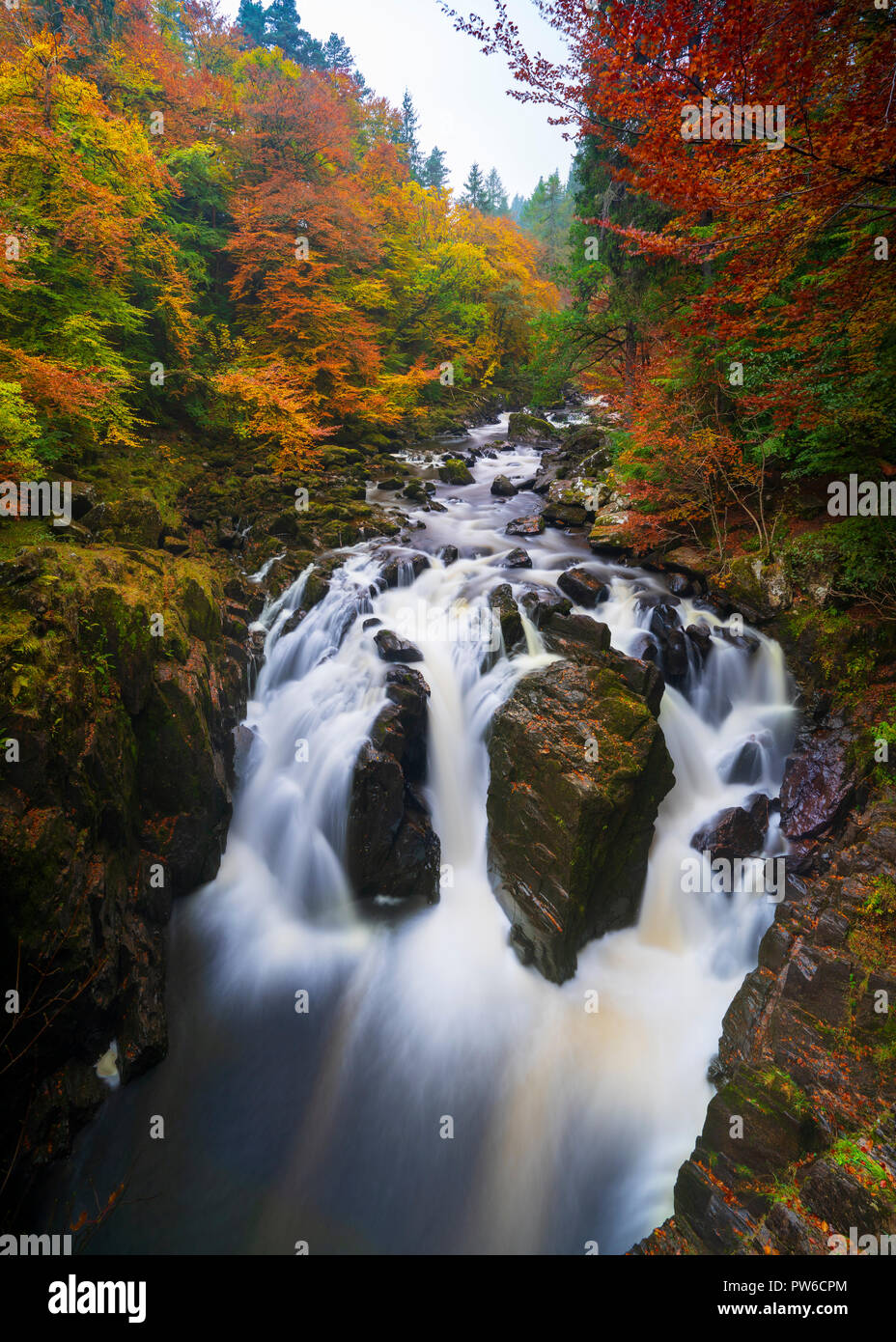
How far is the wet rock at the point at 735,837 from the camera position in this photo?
22.2 ft

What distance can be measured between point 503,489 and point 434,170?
42949 millimetres

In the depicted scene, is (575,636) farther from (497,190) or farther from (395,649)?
(497,190)

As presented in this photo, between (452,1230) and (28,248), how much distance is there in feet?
46.0

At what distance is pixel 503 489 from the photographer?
17.4 metres

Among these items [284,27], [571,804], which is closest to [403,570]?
[571,804]

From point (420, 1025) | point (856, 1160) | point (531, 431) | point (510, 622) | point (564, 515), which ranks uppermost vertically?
point (531, 431)

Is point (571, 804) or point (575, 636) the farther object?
point (575, 636)

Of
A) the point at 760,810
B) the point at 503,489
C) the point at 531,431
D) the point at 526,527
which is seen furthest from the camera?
the point at 531,431

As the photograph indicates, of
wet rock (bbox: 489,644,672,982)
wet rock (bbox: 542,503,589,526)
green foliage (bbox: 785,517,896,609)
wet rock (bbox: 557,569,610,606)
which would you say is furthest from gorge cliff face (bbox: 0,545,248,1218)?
wet rock (bbox: 542,503,589,526)

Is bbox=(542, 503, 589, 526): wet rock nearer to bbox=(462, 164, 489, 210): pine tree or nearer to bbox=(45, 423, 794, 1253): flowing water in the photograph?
bbox=(45, 423, 794, 1253): flowing water
